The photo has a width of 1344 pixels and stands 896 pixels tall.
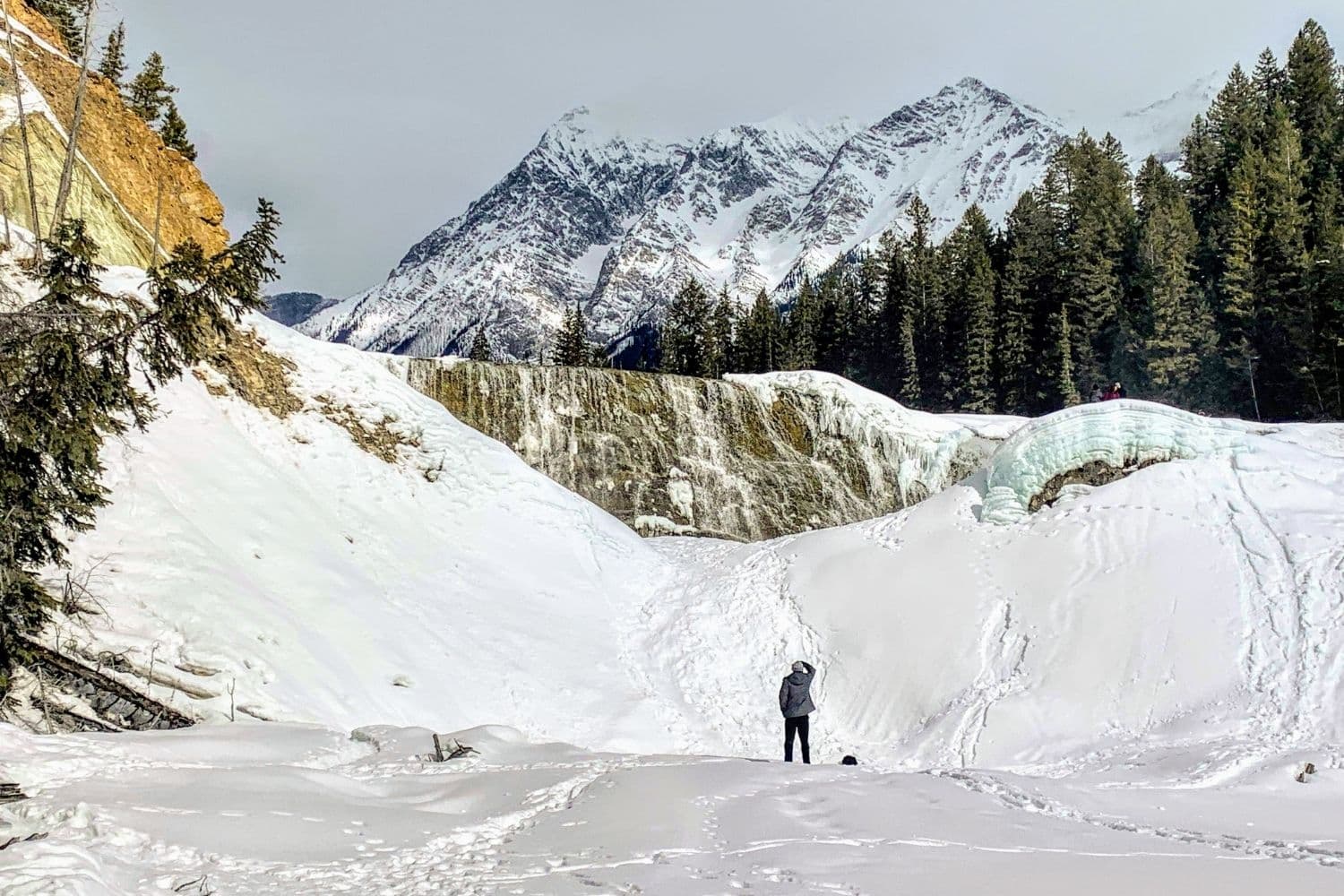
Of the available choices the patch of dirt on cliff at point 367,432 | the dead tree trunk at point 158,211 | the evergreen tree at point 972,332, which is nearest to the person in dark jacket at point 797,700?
the patch of dirt on cliff at point 367,432

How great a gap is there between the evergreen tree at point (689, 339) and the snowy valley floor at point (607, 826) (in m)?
62.7

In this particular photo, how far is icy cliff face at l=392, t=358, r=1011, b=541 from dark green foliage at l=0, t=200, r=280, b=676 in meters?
22.2

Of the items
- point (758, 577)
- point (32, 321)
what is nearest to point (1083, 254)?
point (758, 577)

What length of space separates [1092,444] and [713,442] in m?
Result: 16.9

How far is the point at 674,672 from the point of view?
1795 cm

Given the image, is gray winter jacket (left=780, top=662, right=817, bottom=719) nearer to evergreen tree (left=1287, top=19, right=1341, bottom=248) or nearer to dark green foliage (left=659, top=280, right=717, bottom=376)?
evergreen tree (left=1287, top=19, right=1341, bottom=248)

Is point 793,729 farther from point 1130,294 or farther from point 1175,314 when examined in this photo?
point 1130,294

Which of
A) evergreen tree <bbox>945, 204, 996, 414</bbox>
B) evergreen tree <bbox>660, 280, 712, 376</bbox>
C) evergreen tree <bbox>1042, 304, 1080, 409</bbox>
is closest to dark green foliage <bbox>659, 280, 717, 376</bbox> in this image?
evergreen tree <bbox>660, 280, 712, 376</bbox>

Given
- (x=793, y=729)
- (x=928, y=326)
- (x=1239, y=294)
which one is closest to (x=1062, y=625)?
(x=793, y=729)

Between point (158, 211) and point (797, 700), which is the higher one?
point (158, 211)

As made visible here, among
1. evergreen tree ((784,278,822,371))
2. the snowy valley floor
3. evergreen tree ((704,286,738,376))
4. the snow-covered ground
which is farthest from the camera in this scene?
evergreen tree ((704,286,738,376))

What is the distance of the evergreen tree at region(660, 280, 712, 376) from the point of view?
72500 mm

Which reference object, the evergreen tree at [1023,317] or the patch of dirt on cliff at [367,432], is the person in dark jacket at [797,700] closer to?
the patch of dirt on cliff at [367,432]

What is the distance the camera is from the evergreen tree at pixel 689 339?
7250 centimetres
